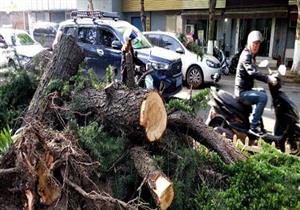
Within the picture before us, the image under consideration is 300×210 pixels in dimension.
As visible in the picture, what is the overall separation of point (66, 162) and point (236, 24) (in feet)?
59.4

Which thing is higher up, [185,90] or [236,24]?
[236,24]

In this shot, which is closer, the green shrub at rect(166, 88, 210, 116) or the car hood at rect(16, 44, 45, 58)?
the green shrub at rect(166, 88, 210, 116)

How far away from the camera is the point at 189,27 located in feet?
69.9

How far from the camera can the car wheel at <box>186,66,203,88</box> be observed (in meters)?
11.1

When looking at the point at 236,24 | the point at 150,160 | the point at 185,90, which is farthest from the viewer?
the point at 236,24

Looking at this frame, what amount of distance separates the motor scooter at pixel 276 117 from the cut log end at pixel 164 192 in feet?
8.10

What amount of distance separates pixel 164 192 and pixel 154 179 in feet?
0.52

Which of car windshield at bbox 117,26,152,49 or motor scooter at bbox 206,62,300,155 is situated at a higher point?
car windshield at bbox 117,26,152,49

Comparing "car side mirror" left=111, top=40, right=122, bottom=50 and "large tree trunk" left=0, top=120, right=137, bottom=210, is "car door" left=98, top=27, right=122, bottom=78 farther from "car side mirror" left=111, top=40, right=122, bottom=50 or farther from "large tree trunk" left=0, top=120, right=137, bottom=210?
"large tree trunk" left=0, top=120, right=137, bottom=210

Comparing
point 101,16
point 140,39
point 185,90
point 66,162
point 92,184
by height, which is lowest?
point 185,90

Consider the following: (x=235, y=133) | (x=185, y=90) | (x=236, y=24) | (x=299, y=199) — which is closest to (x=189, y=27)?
(x=236, y=24)

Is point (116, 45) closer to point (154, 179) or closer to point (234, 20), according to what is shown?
point (154, 179)

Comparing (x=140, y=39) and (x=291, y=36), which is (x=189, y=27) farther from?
(x=140, y=39)

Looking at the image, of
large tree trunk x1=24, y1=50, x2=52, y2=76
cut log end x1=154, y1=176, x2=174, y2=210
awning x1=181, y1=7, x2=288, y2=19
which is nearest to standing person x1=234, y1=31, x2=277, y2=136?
cut log end x1=154, y1=176, x2=174, y2=210
